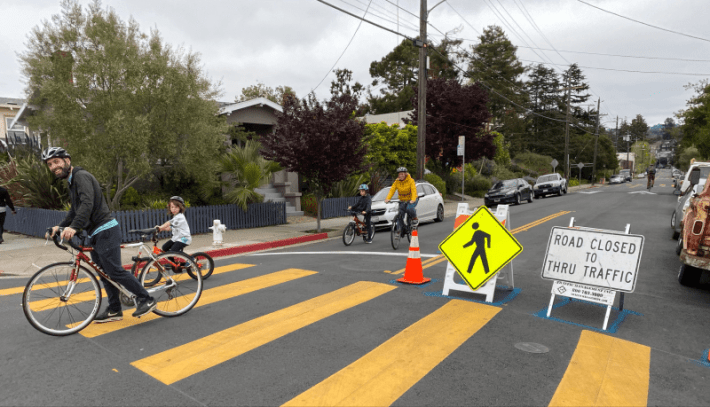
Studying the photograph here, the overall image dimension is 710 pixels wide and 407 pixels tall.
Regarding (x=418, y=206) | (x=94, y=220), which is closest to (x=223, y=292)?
(x=94, y=220)

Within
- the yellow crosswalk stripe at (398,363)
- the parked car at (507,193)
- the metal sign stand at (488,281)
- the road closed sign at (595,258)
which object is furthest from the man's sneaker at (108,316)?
the parked car at (507,193)

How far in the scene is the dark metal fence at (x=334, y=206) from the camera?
1828 cm

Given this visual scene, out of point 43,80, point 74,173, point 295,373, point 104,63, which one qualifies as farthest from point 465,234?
point 43,80

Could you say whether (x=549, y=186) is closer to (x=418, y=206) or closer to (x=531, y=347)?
(x=418, y=206)

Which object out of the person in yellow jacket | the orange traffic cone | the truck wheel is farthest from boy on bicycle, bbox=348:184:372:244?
the truck wheel

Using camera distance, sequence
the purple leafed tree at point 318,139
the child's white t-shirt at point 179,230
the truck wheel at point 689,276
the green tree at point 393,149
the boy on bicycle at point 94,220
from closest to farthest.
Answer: the boy on bicycle at point 94,220, the truck wheel at point 689,276, the child's white t-shirt at point 179,230, the purple leafed tree at point 318,139, the green tree at point 393,149

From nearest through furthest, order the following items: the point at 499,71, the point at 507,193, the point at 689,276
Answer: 1. the point at 689,276
2. the point at 507,193
3. the point at 499,71

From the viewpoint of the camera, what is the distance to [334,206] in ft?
61.4

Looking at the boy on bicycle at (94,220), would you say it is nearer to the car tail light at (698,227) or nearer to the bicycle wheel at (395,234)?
the bicycle wheel at (395,234)

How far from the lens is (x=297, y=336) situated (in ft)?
15.7

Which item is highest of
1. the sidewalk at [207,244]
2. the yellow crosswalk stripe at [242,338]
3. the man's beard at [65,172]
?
the man's beard at [65,172]

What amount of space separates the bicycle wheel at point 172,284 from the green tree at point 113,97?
7193 mm

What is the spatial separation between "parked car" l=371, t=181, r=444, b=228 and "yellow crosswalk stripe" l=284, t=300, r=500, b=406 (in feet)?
27.2

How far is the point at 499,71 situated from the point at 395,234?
5253cm
